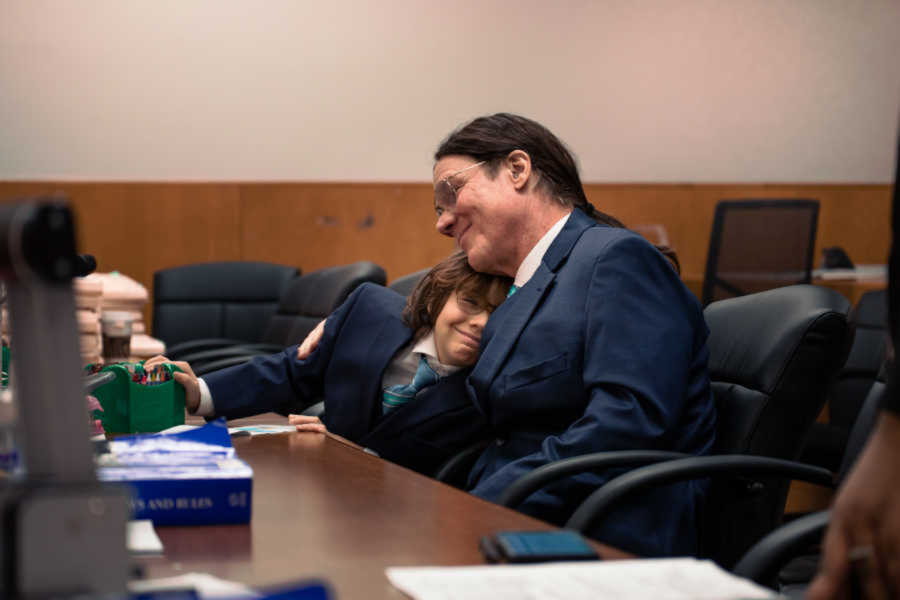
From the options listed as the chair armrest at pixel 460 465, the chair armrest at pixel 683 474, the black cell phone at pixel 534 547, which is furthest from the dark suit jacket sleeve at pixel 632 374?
the black cell phone at pixel 534 547

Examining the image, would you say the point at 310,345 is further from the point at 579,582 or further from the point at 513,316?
the point at 579,582

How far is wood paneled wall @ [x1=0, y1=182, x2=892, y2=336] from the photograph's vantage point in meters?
5.98

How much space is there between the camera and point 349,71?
6277 millimetres

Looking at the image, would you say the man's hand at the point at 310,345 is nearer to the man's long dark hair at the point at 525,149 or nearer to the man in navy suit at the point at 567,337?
the man in navy suit at the point at 567,337

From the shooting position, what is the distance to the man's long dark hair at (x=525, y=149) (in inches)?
82.0

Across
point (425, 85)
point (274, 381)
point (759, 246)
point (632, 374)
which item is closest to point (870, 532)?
point (632, 374)

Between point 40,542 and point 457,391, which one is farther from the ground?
point 40,542

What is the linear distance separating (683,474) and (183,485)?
789mm

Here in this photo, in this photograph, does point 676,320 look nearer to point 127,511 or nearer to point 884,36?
point 127,511

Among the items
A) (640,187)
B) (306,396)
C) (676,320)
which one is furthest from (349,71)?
(676,320)

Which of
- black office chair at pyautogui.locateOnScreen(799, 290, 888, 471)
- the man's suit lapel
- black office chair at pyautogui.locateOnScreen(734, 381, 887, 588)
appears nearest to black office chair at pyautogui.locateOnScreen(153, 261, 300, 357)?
black office chair at pyautogui.locateOnScreen(799, 290, 888, 471)

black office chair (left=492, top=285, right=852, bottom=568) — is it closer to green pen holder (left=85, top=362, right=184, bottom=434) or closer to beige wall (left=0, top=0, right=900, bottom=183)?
green pen holder (left=85, top=362, right=184, bottom=434)

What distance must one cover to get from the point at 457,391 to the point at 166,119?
4.45 meters

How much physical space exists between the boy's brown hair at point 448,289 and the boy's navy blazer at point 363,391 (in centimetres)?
5
